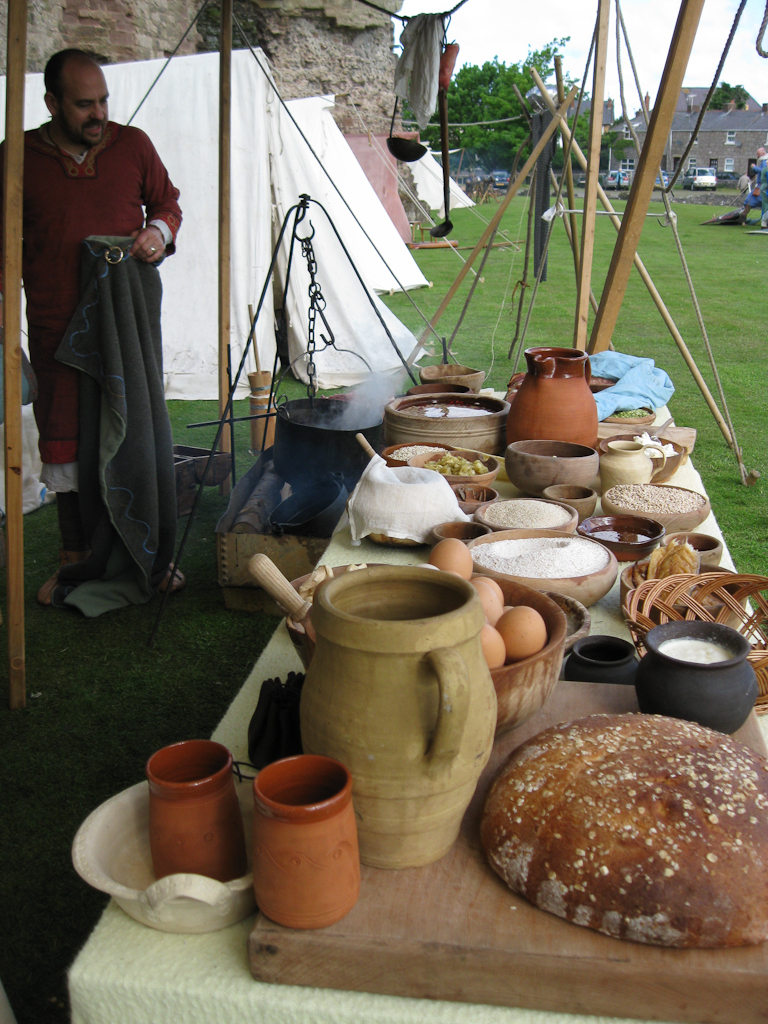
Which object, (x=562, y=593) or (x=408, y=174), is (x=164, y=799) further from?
(x=408, y=174)

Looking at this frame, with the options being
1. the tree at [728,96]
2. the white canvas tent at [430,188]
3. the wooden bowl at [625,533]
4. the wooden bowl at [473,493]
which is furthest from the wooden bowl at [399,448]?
the tree at [728,96]

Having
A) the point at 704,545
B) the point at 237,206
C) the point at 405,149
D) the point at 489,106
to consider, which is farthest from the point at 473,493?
the point at 489,106

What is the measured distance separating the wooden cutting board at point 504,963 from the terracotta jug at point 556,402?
1617 millimetres

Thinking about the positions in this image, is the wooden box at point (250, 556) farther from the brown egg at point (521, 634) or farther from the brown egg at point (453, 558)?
the brown egg at point (521, 634)

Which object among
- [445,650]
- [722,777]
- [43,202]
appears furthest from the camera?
[43,202]

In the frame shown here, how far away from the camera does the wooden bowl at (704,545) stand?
1651 mm

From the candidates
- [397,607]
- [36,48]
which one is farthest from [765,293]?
[397,607]

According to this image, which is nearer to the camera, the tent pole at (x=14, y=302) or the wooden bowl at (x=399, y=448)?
the tent pole at (x=14, y=302)

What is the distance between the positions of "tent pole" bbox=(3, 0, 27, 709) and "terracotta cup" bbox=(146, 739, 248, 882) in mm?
1492

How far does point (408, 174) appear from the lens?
16438mm

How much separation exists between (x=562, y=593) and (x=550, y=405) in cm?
90

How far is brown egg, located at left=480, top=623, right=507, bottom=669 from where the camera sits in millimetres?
942

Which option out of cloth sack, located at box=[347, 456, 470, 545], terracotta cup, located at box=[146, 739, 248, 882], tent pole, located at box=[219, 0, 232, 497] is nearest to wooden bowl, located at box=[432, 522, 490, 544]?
cloth sack, located at box=[347, 456, 470, 545]

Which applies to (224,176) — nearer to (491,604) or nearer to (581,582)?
(581,582)
